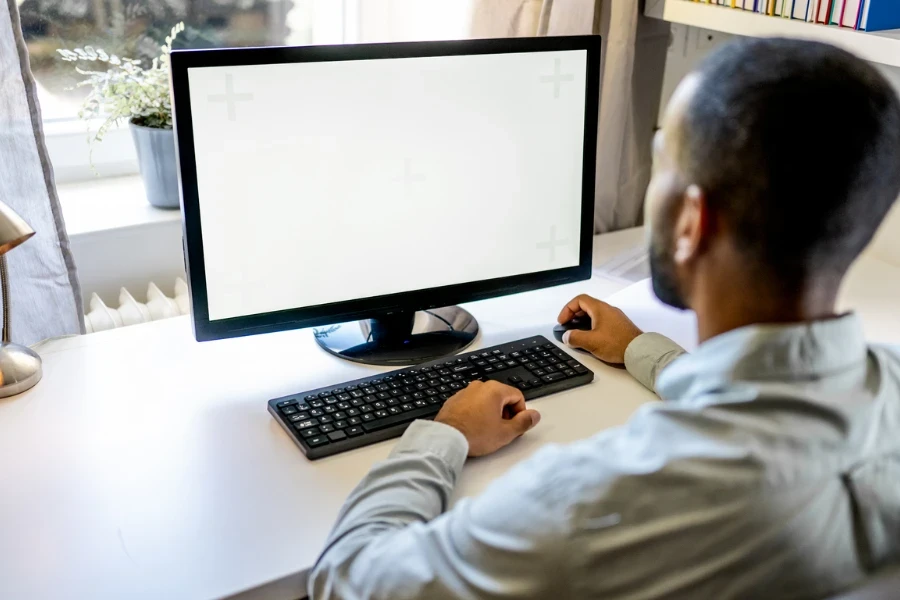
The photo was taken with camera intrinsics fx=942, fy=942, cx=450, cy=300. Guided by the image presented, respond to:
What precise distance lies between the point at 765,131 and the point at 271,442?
25.6 inches

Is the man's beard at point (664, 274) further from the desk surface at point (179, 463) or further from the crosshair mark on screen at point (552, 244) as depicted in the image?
the crosshair mark on screen at point (552, 244)

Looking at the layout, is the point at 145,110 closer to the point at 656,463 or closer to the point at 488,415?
the point at 488,415

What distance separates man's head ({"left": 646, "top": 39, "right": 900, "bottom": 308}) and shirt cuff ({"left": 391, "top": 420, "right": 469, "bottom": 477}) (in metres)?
0.35

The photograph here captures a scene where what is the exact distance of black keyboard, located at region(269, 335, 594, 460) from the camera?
1085 mm

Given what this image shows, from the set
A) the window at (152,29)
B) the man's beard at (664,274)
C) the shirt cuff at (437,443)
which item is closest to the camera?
the man's beard at (664,274)

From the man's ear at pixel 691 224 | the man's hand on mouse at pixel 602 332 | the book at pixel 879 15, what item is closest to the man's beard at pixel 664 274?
the man's ear at pixel 691 224

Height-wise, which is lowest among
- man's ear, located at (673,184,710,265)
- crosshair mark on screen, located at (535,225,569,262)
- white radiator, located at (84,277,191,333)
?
white radiator, located at (84,277,191,333)

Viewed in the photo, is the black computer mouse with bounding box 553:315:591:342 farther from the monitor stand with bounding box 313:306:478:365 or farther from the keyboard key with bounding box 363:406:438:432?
the keyboard key with bounding box 363:406:438:432

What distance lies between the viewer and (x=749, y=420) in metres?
0.72

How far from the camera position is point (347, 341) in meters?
1.32

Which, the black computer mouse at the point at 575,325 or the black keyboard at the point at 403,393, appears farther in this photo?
the black computer mouse at the point at 575,325

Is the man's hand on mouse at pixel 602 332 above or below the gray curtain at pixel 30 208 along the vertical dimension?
below

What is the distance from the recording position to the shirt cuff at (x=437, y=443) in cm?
99

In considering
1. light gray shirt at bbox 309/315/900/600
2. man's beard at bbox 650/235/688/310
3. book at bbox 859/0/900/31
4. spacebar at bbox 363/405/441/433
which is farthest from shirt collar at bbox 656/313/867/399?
book at bbox 859/0/900/31
